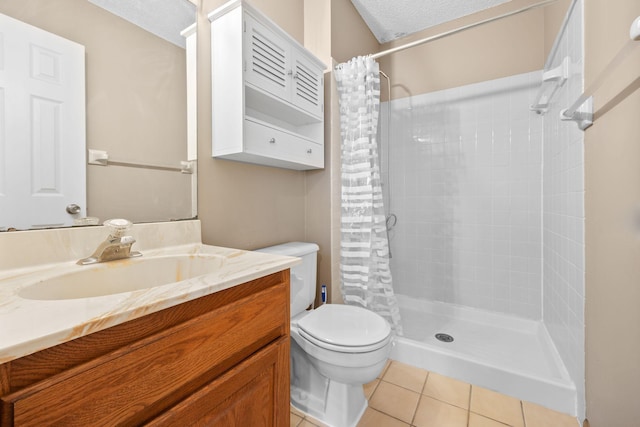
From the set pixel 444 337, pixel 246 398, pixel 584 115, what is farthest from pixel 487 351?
pixel 246 398

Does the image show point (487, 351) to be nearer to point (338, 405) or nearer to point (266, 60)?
point (338, 405)

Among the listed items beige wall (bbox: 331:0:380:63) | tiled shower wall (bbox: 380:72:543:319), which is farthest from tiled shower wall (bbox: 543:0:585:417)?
beige wall (bbox: 331:0:380:63)

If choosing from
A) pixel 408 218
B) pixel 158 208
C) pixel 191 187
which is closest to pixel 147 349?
pixel 158 208

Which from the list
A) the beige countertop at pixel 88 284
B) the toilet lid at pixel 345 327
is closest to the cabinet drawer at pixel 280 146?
the beige countertop at pixel 88 284

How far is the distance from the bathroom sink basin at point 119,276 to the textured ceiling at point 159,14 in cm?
90

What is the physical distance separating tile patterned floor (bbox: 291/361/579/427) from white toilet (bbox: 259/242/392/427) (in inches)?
3.2

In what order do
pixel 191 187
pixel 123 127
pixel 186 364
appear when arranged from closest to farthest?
pixel 186 364, pixel 123 127, pixel 191 187

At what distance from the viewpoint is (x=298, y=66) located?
61.0 inches

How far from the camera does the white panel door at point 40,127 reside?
0.76 meters

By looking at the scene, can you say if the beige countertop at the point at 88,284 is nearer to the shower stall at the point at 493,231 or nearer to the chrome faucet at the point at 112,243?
the chrome faucet at the point at 112,243

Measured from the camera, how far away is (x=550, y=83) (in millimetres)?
1667

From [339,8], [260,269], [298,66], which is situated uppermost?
[339,8]

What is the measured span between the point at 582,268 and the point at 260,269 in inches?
55.6

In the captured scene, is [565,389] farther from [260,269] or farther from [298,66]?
[298,66]
